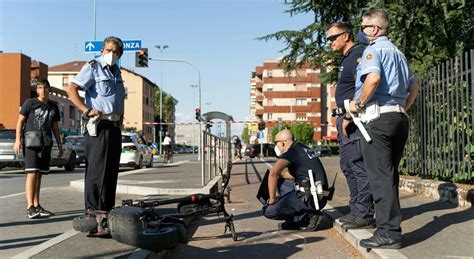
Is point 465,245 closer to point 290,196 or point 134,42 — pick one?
point 290,196

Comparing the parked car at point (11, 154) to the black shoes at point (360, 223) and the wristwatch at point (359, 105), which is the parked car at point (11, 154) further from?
the wristwatch at point (359, 105)

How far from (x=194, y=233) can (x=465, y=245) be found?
309 centimetres

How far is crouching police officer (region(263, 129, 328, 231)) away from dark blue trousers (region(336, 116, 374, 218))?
472 millimetres

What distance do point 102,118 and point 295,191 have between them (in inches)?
96.8

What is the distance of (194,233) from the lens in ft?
20.4

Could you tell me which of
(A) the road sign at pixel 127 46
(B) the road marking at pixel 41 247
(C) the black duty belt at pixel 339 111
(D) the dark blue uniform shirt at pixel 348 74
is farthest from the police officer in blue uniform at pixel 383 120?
(A) the road sign at pixel 127 46

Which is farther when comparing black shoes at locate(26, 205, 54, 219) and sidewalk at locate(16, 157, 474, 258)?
black shoes at locate(26, 205, 54, 219)

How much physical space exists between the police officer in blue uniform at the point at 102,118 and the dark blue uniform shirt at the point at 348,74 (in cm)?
247

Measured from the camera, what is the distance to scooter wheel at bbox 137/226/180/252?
4.08m

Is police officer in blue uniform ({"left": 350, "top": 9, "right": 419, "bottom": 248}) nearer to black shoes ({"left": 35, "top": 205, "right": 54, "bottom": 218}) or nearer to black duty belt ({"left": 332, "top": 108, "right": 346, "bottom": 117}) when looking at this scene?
black duty belt ({"left": 332, "top": 108, "right": 346, "bottom": 117})

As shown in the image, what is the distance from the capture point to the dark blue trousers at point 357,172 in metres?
5.57

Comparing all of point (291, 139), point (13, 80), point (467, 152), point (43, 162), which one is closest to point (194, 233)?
point (291, 139)

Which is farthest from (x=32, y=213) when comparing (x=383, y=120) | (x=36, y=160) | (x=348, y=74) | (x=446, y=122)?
(x=446, y=122)

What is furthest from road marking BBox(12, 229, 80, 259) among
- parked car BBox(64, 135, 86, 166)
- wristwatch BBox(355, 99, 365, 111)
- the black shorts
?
parked car BBox(64, 135, 86, 166)
